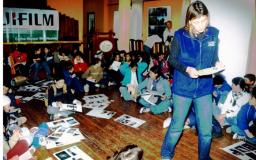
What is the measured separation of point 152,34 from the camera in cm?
1128

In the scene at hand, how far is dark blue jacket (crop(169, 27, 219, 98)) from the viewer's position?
8.70 ft

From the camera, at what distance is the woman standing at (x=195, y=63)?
8.35 ft

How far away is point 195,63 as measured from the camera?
271 centimetres

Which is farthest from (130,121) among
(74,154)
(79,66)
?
(79,66)

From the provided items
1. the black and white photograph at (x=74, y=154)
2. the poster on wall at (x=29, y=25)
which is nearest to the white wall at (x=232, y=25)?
the black and white photograph at (x=74, y=154)

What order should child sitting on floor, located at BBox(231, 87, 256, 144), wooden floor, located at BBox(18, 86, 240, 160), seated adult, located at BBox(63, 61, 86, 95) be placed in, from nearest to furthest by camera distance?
wooden floor, located at BBox(18, 86, 240, 160) < child sitting on floor, located at BBox(231, 87, 256, 144) < seated adult, located at BBox(63, 61, 86, 95)

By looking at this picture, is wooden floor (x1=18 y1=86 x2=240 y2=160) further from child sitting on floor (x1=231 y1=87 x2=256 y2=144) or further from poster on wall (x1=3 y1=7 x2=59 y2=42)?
poster on wall (x1=3 y1=7 x2=59 y2=42)

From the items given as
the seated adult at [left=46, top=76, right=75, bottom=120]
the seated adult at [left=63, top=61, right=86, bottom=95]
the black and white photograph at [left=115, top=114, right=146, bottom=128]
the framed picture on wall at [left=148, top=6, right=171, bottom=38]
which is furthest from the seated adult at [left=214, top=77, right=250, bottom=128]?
the framed picture on wall at [left=148, top=6, right=171, bottom=38]

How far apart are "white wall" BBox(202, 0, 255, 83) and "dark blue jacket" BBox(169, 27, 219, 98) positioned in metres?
2.06

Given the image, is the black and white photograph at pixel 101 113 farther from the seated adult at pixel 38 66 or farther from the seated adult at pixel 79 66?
the seated adult at pixel 38 66

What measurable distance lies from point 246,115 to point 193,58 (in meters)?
2.08

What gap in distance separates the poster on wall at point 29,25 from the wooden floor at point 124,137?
4.58 m

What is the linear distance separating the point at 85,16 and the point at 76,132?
35.7 ft

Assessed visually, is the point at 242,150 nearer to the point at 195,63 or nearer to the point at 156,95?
the point at 195,63
